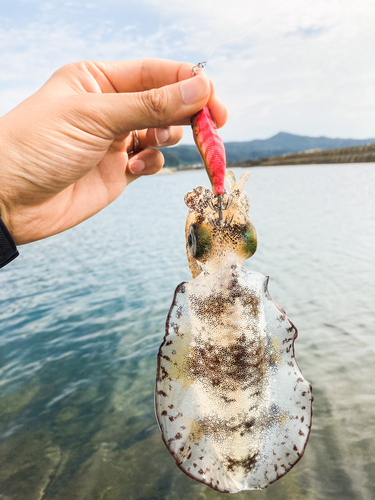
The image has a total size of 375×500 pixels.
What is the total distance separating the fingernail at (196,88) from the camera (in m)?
2.70

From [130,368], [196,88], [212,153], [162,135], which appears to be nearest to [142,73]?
[162,135]

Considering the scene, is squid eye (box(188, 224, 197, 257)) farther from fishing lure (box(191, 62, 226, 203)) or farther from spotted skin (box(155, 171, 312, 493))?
fishing lure (box(191, 62, 226, 203))

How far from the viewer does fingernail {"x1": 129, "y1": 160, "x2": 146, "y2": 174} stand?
4742 mm

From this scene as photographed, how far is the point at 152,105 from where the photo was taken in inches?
115

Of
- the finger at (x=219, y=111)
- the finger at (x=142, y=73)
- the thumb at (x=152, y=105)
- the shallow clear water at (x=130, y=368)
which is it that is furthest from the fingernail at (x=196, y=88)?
the shallow clear water at (x=130, y=368)

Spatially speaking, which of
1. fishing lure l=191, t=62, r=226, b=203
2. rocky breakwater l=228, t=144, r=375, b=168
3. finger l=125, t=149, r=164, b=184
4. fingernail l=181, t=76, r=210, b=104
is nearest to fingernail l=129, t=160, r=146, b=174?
finger l=125, t=149, r=164, b=184

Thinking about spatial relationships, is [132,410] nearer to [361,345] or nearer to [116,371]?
[116,371]

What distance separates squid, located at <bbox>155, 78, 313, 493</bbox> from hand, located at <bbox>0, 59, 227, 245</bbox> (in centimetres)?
104

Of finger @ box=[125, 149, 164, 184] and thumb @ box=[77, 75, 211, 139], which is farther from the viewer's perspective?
finger @ box=[125, 149, 164, 184]

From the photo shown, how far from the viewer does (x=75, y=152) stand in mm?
3404

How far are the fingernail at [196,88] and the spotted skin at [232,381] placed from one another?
89cm

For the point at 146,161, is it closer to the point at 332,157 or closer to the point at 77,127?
the point at 77,127

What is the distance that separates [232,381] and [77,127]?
2.48 m

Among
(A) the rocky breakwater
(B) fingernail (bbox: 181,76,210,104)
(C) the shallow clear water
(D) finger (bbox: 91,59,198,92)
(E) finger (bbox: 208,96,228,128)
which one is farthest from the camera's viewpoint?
(A) the rocky breakwater
